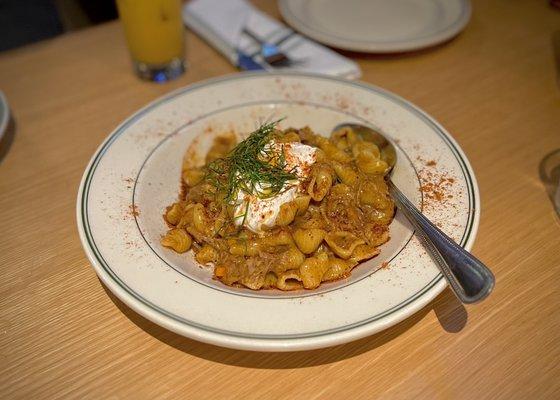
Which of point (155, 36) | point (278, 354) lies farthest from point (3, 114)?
point (278, 354)

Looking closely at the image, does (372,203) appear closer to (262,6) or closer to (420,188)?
(420,188)

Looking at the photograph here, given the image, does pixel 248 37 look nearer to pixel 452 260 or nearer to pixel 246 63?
pixel 246 63

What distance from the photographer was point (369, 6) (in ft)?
9.93

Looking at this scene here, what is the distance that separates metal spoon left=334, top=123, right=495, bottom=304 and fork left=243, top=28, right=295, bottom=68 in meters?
1.06

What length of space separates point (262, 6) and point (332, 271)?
2.11 meters

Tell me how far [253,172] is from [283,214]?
173 mm

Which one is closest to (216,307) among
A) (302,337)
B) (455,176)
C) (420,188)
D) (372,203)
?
(302,337)

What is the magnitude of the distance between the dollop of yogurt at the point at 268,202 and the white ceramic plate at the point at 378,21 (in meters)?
1.13

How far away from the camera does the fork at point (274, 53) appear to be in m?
2.59

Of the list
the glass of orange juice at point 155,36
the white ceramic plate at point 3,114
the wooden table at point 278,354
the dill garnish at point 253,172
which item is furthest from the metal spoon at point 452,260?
the white ceramic plate at point 3,114

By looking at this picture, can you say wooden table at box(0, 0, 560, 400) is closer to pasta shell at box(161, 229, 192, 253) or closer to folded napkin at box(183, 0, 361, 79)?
folded napkin at box(183, 0, 361, 79)

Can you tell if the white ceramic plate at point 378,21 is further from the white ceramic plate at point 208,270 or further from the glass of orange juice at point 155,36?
the glass of orange juice at point 155,36

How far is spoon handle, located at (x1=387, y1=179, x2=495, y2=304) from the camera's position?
1.30 metres

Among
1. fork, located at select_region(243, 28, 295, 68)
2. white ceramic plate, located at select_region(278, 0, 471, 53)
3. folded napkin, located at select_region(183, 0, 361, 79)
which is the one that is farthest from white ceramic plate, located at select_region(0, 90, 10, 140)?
white ceramic plate, located at select_region(278, 0, 471, 53)
